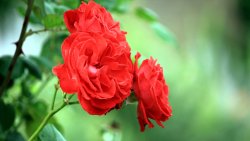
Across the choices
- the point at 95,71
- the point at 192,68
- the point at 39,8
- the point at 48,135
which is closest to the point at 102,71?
the point at 95,71

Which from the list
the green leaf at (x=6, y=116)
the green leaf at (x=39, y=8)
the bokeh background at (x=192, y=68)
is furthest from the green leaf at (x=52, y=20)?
the bokeh background at (x=192, y=68)

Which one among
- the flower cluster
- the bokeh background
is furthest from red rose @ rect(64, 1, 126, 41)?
the bokeh background

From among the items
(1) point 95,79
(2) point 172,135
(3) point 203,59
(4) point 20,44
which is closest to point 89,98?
(1) point 95,79

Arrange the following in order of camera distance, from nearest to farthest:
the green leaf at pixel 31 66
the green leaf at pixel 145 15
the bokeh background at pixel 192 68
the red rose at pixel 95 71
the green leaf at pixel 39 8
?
the red rose at pixel 95 71
the green leaf at pixel 39 8
the green leaf at pixel 31 66
the green leaf at pixel 145 15
the bokeh background at pixel 192 68

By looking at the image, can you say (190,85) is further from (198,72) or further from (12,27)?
(12,27)

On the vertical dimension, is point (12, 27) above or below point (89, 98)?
below

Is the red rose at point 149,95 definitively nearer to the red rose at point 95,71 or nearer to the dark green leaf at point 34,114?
the red rose at point 95,71

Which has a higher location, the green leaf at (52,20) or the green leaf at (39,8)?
the green leaf at (39,8)

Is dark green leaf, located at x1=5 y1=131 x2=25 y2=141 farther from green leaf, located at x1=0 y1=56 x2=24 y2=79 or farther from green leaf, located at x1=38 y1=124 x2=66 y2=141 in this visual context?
green leaf, located at x1=38 y1=124 x2=66 y2=141
